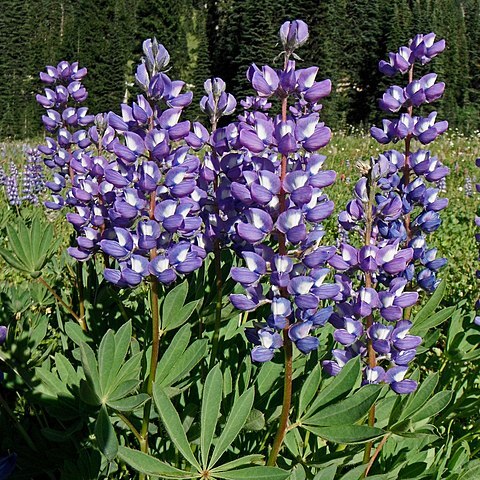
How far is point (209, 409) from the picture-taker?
1050mm

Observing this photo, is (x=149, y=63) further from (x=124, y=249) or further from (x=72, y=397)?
(x=72, y=397)

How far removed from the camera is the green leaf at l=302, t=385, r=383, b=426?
38.7 inches

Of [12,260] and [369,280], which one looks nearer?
[369,280]

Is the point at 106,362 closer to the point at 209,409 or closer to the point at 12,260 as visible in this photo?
the point at 209,409

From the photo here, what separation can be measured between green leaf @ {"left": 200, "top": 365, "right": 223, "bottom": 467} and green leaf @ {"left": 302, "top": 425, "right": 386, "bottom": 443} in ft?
0.63

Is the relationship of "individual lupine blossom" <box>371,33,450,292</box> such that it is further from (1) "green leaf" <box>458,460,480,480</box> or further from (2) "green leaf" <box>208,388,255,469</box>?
(2) "green leaf" <box>208,388,255,469</box>

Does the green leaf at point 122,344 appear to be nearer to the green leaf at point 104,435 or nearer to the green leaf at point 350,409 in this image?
the green leaf at point 104,435

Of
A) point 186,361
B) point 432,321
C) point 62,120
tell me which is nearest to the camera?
point 186,361

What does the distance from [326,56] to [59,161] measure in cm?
3456

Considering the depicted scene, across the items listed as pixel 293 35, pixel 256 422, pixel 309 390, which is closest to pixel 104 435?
pixel 256 422

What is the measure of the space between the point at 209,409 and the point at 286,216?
0.39 metres

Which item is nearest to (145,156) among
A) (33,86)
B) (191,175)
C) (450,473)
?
(191,175)

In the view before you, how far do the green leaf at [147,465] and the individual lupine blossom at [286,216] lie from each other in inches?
10.1

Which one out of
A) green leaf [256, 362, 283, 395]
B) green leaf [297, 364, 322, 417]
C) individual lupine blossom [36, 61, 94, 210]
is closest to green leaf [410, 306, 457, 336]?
green leaf [256, 362, 283, 395]
